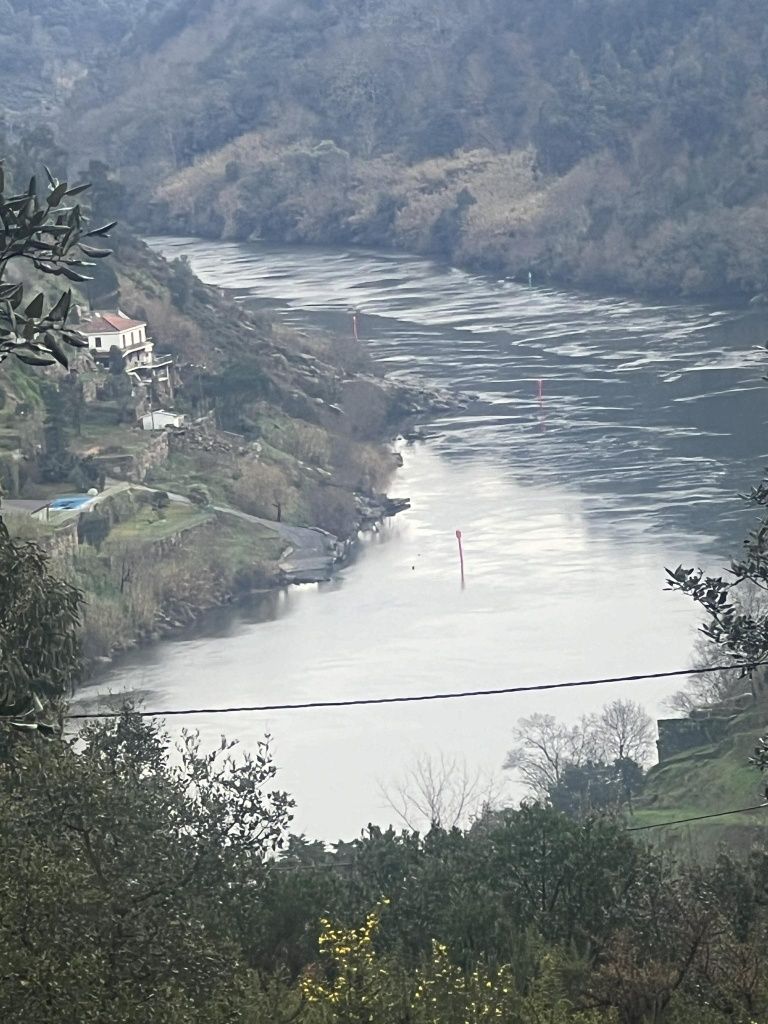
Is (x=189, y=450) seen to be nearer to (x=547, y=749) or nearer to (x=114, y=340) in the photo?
(x=114, y=340)

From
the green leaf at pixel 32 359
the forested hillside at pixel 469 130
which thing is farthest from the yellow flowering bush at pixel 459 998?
the forested hillside at pixel 469 130

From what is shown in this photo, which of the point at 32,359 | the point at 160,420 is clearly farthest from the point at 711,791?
the point at 160,420

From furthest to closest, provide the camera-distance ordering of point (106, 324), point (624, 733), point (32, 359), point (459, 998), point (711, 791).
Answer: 1. point (106, 324)
2. point (624, 733)
3. point (711, 791)
4. point (459, 998)
5. point (32, 359)

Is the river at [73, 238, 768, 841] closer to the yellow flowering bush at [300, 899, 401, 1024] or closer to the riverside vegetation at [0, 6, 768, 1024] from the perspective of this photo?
the riverside vegetation at [0, 6, 768, 1024]

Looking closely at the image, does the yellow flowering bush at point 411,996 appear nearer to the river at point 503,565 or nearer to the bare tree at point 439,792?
the bare tree at point 439,792

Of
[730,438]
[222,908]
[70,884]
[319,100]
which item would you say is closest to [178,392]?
[730,438]
